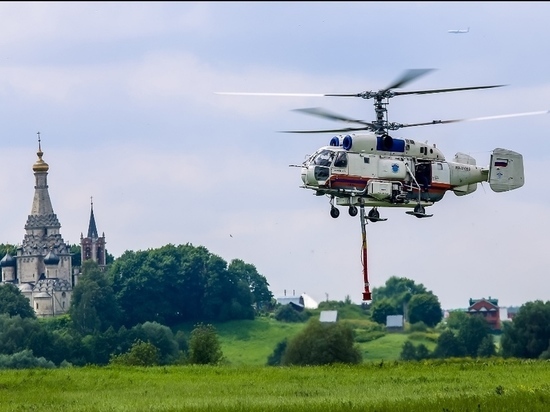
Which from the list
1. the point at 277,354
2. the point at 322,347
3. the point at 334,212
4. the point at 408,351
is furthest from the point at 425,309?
the point at 334,212

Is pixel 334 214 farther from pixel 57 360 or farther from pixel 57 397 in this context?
pixel 57 360

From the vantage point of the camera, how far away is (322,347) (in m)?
107

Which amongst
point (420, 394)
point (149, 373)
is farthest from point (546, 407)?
point (149, 373)

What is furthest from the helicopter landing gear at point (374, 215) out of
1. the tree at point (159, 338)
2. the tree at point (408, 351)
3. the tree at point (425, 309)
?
the tree at point (425, 309)

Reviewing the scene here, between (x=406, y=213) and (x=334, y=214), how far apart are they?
10.6 ft

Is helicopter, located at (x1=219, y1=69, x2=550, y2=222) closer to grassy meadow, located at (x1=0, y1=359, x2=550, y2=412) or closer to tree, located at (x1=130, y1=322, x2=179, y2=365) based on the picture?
grassy meadow, located at (x1=0, y1=359, x2=550, y2=412)

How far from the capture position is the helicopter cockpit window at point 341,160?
55.1m

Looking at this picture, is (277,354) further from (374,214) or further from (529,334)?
(374,214)

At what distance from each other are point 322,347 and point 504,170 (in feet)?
160

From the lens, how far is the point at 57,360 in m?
170

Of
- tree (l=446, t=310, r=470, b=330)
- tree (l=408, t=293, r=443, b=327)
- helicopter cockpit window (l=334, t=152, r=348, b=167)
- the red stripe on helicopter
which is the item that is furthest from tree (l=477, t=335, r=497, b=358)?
helicopter cockpit window (l=334, t=152, r=348, b=167)

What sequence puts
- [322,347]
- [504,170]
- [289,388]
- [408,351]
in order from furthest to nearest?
[408,351]
[322,347]
[504,170]
[289,388]

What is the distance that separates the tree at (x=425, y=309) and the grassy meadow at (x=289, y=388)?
11487cm

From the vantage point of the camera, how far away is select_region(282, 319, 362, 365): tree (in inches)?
4129
